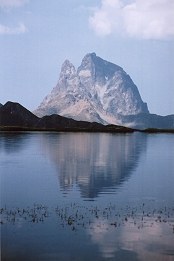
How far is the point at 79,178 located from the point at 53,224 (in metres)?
39.8

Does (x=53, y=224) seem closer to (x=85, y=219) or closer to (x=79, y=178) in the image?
(x=85, y=219)

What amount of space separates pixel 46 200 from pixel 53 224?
46.2 feet

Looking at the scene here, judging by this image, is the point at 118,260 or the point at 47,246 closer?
the point at 118,260

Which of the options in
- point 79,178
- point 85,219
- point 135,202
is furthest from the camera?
point 79,178

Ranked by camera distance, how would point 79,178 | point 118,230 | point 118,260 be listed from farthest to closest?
1. point 79,178
2. point 118,230
3. point 118,260

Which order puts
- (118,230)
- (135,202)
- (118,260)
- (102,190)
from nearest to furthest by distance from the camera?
1. (118,260)
2. (118,230)
3. (135,202)
4. (102,190)

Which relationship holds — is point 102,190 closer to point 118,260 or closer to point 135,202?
point 135,202

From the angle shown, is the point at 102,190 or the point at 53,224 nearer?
the point at 53,224

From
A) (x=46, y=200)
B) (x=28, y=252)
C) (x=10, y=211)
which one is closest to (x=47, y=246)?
(x=28, y=252)

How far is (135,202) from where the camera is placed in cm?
5309

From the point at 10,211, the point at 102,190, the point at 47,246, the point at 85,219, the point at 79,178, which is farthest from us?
the point at 79,178

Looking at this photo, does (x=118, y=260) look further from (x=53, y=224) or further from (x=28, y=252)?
(x=53, y=224)

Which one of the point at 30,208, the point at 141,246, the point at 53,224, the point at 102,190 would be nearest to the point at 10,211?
the point at 30,208

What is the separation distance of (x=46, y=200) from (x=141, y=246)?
71.6 feet
